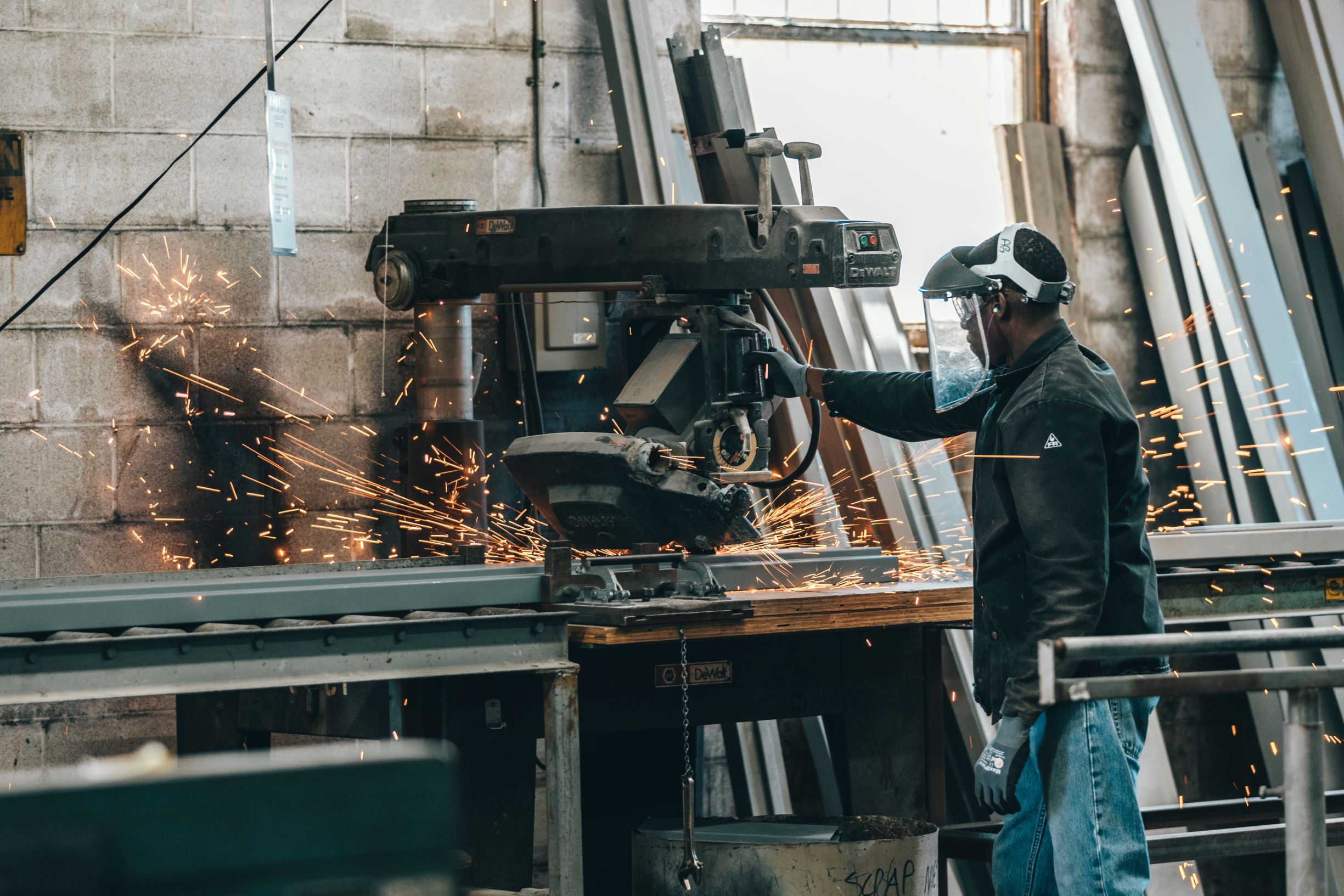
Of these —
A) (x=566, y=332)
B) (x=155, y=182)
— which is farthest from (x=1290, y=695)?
(x=155, y=182)

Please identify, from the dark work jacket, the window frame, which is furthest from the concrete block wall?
the dark work jacket

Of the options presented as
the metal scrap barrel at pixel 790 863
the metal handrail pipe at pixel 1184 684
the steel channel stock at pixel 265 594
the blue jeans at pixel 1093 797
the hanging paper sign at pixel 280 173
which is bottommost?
the metal scrap barrel at pixel 790 863

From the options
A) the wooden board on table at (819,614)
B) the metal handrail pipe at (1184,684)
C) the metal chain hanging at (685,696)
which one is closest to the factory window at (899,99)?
the wooden board on table at (819,614)

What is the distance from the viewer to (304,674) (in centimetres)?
243

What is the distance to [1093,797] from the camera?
234 cm

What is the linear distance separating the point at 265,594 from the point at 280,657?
0.16 meters

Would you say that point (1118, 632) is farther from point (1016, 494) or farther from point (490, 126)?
point (490, 126)

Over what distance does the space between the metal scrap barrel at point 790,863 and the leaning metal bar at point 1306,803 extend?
3.54ft

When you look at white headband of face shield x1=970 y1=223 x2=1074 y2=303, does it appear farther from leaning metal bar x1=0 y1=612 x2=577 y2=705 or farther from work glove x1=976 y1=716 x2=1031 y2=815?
leaning metal bar x1=0 y1=612 x2=577 y2=705

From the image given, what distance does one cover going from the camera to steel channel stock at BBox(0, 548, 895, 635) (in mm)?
2414

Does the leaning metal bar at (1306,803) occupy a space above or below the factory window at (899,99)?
below

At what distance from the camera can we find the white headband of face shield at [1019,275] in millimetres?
2535

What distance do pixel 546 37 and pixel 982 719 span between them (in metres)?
2.31

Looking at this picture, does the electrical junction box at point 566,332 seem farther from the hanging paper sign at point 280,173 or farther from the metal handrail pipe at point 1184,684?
the metal handrail pipe at point 1184,684
